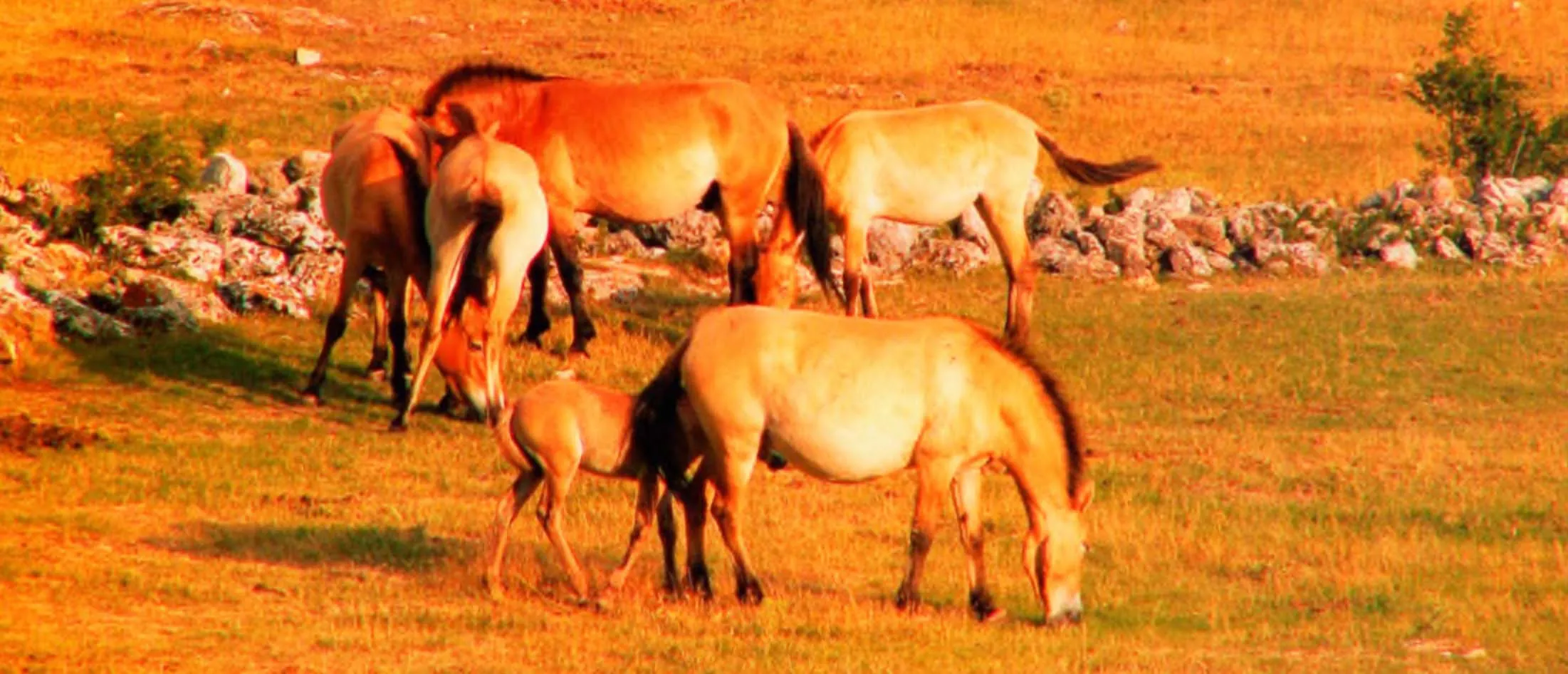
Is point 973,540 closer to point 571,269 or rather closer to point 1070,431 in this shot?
point 1070,431

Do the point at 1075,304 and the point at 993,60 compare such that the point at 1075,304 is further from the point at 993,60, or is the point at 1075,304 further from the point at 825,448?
the point at 993,60

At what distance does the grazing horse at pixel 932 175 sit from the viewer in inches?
671

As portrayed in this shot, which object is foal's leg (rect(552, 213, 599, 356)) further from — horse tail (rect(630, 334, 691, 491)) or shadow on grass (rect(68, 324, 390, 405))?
horse tail (rect(630, 334, 691, 491))

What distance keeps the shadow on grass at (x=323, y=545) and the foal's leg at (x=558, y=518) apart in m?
1.01

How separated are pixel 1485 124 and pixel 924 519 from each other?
19509 millimetres

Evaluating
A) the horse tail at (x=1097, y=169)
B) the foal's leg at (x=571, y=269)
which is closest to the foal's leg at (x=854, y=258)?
the horse tail at (x=1097, y=169)

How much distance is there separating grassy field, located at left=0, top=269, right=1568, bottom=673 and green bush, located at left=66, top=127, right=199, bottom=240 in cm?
231

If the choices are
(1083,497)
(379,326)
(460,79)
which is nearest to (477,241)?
(379,326)

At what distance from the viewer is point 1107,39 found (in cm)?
3791

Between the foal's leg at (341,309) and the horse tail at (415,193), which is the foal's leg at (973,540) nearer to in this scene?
the horse tail at (415,193)

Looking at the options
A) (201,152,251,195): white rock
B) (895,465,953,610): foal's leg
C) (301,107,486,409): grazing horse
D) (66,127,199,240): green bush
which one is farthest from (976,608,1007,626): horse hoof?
(201,152,251,195): white rock

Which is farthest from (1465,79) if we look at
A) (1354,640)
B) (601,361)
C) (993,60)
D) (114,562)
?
(114,562)

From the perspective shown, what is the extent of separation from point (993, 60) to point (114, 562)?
26.8 meters

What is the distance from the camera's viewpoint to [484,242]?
13.6 metres
